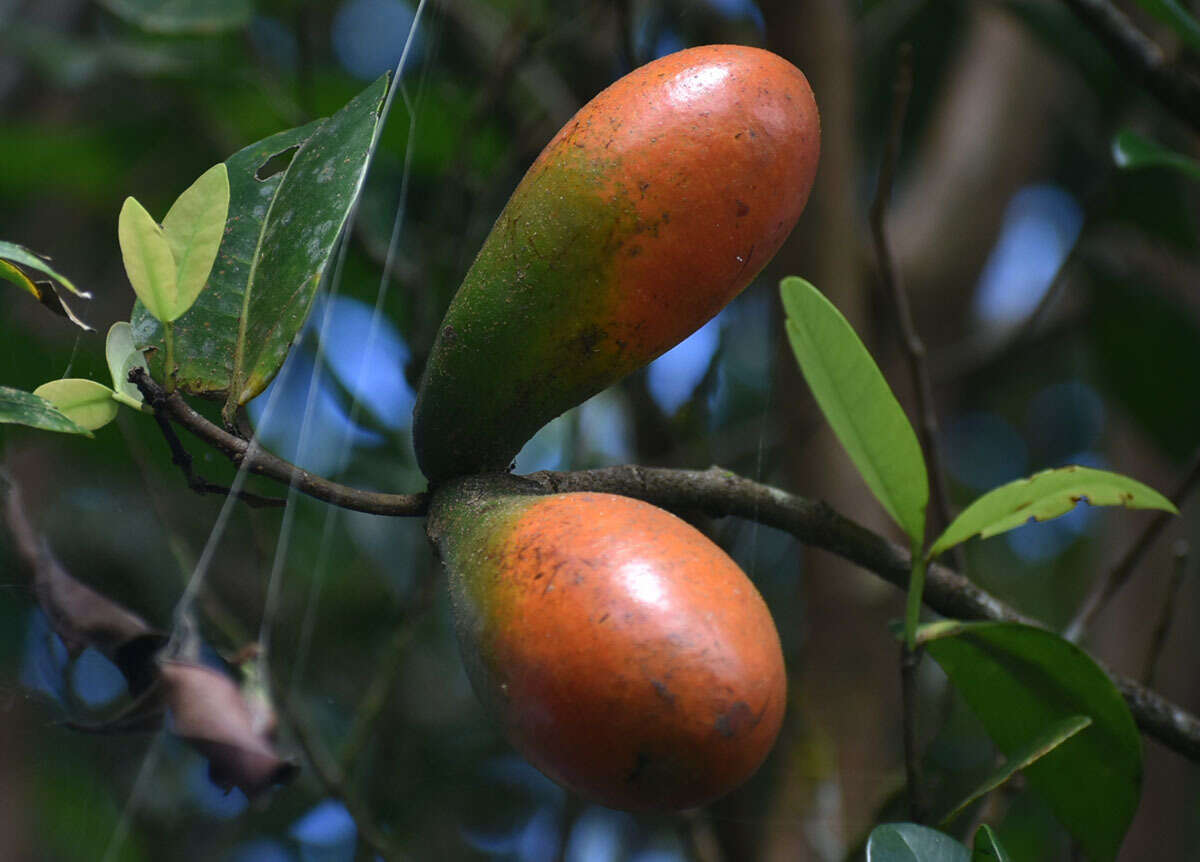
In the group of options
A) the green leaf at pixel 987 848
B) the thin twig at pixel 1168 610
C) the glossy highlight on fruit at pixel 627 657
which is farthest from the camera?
the thin twig at pixel 1168 610

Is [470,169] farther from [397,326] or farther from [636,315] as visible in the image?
[636,315]

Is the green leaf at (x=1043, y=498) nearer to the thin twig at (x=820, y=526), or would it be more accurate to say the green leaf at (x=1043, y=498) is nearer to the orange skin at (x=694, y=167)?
the thin twig at (x=820, y=526)

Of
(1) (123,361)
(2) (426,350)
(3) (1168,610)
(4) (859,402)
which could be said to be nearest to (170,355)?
(1) (123,361)

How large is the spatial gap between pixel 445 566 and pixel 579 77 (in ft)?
1.59

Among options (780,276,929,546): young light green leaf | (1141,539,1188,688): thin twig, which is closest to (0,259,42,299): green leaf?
(780,276,929,546): young light green leaf

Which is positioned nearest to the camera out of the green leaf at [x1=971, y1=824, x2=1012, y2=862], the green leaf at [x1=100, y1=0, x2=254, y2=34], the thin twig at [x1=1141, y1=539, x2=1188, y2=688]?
the green leaf at [x1=971, y1=824, x2=1012, y2=862]

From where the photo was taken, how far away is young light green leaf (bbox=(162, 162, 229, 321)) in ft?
1.05

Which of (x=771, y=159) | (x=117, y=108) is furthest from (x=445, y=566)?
(x=117, y=108)

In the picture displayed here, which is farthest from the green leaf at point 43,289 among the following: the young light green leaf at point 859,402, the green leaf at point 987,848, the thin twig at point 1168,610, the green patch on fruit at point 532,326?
the thin twig at point 1168,610

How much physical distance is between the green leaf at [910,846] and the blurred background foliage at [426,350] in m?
0.14

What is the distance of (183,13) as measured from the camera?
3.05ft

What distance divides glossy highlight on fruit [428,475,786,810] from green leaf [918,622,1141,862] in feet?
0.63

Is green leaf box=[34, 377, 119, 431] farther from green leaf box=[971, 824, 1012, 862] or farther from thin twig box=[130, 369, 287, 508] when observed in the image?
green leaf box=[971, 824, 1012, 862]

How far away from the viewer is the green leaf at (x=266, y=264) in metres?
0.33
